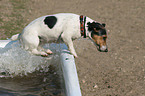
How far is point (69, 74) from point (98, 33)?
96 cm

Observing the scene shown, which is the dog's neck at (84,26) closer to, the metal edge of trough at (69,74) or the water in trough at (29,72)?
the metal edge of trough at (69,74)

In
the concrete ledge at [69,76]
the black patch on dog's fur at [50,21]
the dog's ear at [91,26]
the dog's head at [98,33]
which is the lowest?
the concrete ledge at [69,76]

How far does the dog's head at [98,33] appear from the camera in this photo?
361 centimetres

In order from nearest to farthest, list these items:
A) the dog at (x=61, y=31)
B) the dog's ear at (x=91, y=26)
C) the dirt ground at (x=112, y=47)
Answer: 1. the dog's ear at (x=91, y=26)
2. the dog at (x=61, y=31)
3. the dirt ground at (x=112, y=47)

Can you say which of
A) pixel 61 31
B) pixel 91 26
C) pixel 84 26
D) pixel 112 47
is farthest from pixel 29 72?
pixel 112 47

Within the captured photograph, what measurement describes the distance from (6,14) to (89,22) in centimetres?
443

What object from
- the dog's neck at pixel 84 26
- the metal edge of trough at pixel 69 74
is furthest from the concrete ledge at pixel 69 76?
the dog's neck at pixel 84 26

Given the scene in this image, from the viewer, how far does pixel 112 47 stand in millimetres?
5660

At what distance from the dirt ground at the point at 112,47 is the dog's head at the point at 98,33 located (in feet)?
3.03

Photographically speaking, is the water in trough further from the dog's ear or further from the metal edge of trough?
the dog's ear

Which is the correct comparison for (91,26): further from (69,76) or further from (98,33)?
(69,76)

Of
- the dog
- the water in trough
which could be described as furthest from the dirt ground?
the dog

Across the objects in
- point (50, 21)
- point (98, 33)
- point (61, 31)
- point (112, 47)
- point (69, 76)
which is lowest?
point (69, 76)

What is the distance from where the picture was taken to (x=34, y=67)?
4.13 m
